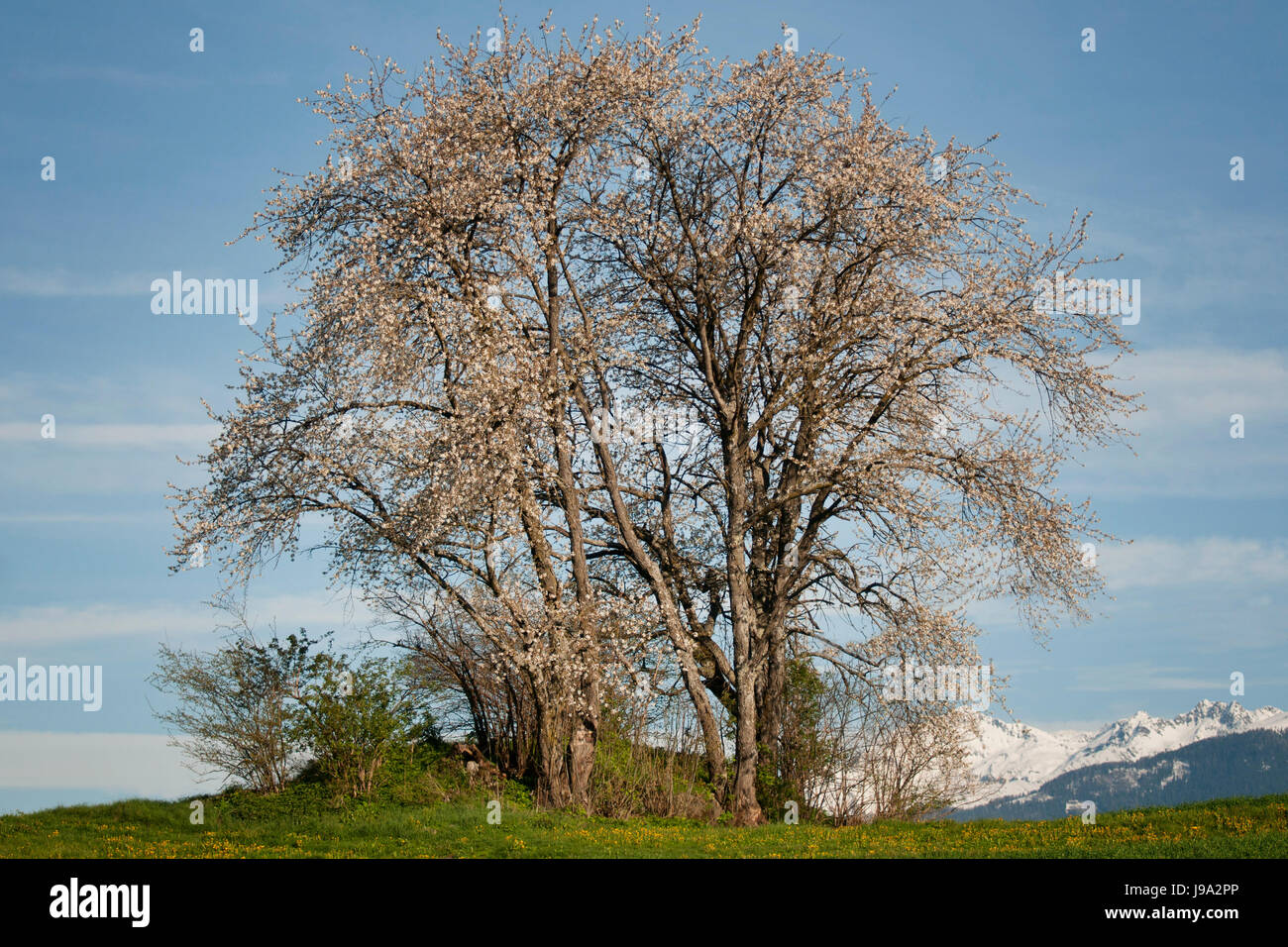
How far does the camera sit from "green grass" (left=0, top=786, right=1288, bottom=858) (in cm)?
1315

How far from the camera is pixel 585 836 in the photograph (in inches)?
597

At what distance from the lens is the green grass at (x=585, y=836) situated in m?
13.1

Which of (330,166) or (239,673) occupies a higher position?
(330,166)

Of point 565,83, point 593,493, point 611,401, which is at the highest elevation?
point 565,83
